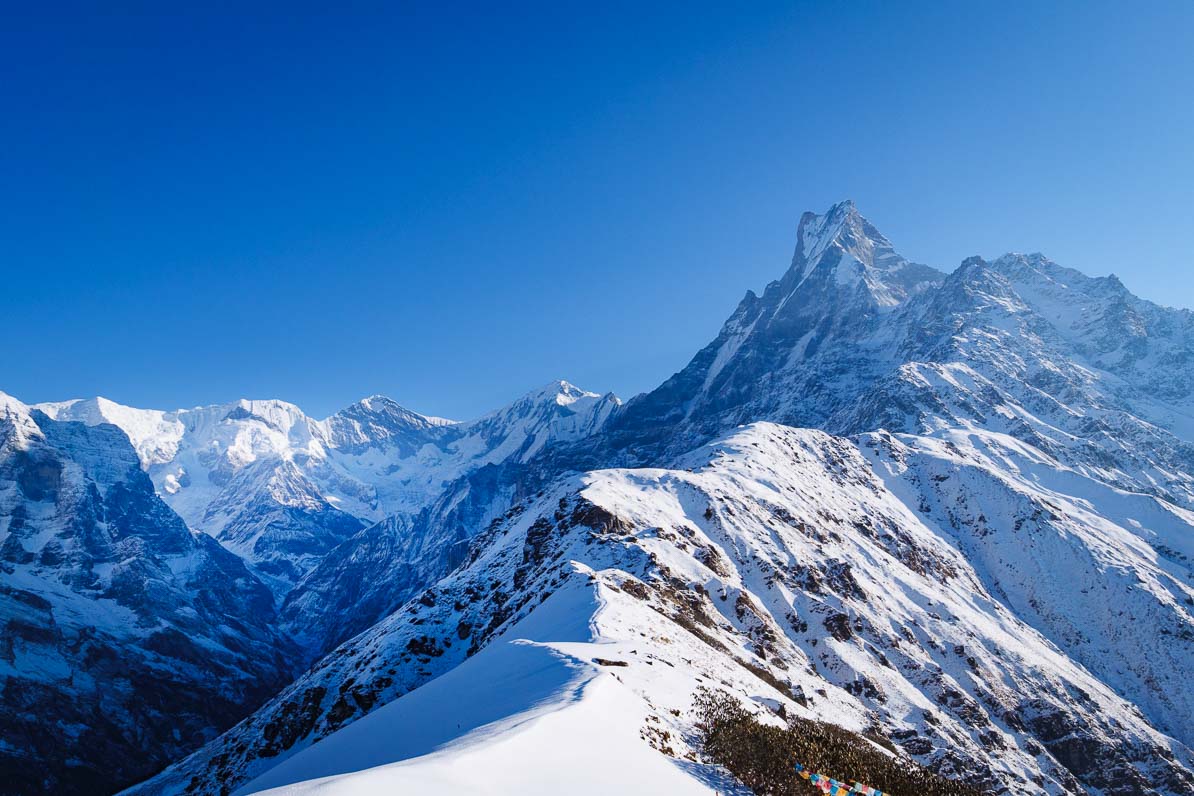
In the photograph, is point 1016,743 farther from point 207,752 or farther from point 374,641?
point 207,752

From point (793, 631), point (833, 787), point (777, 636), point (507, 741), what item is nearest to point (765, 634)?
point (777, 636)

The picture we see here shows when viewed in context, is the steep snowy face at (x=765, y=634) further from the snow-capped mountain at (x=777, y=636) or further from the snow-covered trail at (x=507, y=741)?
the snow-covered trail at (x=507, y=741)

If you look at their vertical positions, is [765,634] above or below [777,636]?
above

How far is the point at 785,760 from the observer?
73.7 ft

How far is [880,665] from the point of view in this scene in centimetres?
8238

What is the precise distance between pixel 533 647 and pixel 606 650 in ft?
15.4

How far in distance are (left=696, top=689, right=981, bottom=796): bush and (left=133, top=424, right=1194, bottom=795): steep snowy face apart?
1525 millimetres

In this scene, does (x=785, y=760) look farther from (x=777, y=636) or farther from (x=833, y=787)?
(x=777, y=636)

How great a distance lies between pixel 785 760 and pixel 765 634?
57.7m

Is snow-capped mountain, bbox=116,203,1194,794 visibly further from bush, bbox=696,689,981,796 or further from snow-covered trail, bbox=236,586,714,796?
bush, bbox=696,689,981,796

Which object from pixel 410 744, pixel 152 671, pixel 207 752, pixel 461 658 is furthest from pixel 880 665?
pixel 152 671

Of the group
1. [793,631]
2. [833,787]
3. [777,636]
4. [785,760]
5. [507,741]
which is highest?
[507,741]

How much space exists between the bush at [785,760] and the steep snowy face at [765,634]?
5.00 feet

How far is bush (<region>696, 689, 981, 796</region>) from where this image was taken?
2117 centimetres
